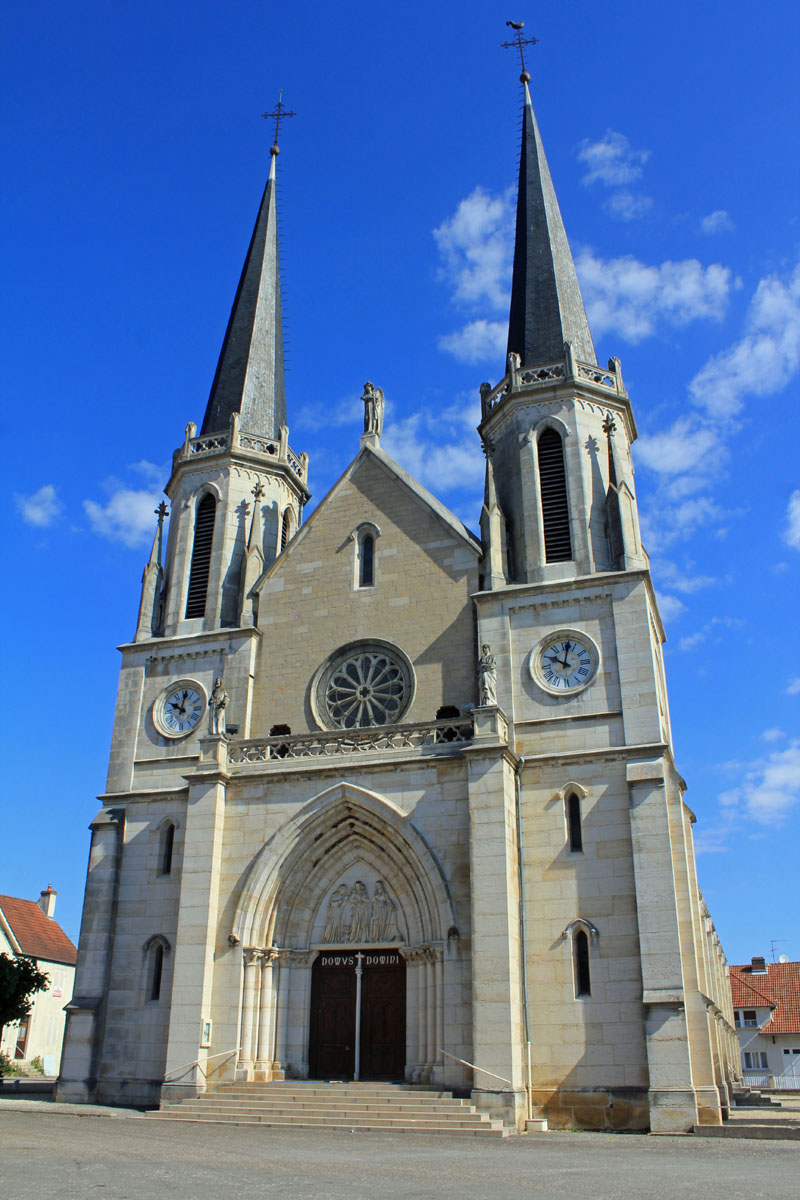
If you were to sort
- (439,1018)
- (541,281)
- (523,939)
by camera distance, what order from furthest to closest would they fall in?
(541,281)
(523,939)
(439,1018)

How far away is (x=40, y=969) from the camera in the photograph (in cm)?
4275

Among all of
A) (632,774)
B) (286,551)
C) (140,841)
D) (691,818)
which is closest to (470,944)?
(632,774)

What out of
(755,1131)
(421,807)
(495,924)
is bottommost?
(755,1131)

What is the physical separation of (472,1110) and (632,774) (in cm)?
689

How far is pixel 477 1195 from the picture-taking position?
909 centimetres

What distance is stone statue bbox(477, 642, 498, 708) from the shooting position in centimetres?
2055

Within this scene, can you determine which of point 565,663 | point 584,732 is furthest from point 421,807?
point 565,663

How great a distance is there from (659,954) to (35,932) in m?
35.8

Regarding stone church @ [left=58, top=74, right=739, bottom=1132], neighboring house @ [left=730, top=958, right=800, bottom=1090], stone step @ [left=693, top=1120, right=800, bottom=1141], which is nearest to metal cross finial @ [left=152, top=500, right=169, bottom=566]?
stone church @ [left=58, top=74, right=739, bottom=1132]

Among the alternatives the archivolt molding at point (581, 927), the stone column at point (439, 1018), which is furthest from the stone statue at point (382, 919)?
the archivolt molding at point (581, 927)

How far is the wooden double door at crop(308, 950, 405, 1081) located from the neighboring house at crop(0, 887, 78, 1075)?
23290 mm

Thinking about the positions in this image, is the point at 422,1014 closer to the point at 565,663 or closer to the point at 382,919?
the point at 382,919

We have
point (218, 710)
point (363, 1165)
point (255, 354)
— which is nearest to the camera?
point (363, 1165)

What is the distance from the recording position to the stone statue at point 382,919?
20.7m
